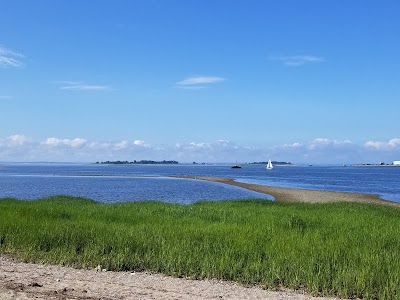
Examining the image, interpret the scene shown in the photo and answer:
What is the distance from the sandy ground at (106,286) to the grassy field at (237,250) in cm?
74

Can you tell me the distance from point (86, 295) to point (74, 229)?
868 centimetres

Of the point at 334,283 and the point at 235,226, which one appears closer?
the point at 334,283

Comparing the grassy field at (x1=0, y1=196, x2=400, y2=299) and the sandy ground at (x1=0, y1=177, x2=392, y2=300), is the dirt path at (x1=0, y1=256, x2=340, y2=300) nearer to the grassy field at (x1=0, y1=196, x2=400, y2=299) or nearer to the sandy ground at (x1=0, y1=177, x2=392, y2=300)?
the sandy ground at (x1=0, y1=177, x2=392, y2=300)

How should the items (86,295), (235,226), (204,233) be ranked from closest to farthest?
(86,295), (204,233), (235,226)

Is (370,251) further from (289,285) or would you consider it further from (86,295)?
(86,295)

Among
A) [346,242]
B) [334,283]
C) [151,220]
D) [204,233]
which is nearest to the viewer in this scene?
[334,283]

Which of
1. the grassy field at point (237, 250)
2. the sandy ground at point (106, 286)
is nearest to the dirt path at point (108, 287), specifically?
the sandy ground at point (106, 286)

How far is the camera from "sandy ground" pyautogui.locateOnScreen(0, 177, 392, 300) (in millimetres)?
11688

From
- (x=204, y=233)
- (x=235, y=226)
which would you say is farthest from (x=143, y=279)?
(x=235, y=226)

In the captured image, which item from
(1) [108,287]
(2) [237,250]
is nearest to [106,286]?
(1) [108,287]

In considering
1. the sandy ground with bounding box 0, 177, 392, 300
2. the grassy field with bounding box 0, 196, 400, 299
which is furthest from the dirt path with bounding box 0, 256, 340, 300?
the grassy field with bounding box 0, 196, 400, 299

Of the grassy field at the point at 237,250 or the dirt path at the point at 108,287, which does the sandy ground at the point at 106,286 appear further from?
the grassy field at the point at 237,250

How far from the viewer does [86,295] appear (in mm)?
11555

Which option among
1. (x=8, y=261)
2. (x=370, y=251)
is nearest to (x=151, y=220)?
(x=8, y=261)
